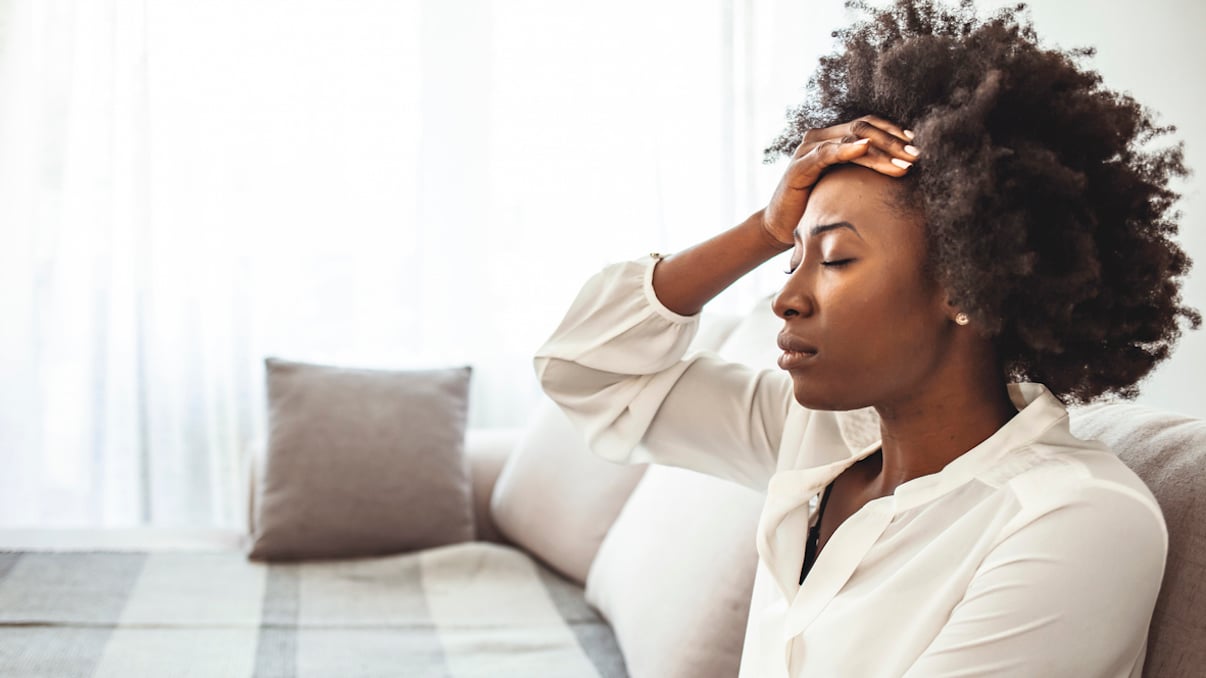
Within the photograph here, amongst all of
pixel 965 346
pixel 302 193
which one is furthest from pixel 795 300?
pixel 302 193

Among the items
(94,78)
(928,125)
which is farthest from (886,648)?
(94,78)

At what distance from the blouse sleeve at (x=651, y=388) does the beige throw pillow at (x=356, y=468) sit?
1.07 m

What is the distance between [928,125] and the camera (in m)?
0.95

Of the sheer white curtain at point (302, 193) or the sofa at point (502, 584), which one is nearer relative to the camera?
the sofa at point (502, 584)

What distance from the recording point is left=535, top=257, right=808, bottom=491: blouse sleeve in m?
1.35

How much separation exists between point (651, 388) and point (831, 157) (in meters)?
0.42

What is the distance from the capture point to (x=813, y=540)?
1178mm

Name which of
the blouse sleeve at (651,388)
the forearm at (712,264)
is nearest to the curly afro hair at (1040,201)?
the forearm at (712,264)

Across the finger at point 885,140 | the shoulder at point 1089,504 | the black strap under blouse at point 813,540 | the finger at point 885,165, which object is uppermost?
the finger at point 885,140

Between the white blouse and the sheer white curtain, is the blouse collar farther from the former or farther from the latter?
the sheer white curtain

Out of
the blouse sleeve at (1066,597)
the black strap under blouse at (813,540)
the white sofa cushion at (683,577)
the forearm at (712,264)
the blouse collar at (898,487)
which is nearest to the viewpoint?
the blouse sleeve at (1066,597)

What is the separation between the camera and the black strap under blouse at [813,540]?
115cm

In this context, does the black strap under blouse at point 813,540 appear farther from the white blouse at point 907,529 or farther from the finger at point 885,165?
the finger at point 885,165

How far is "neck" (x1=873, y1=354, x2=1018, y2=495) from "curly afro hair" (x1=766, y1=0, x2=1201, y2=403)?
41 mm
